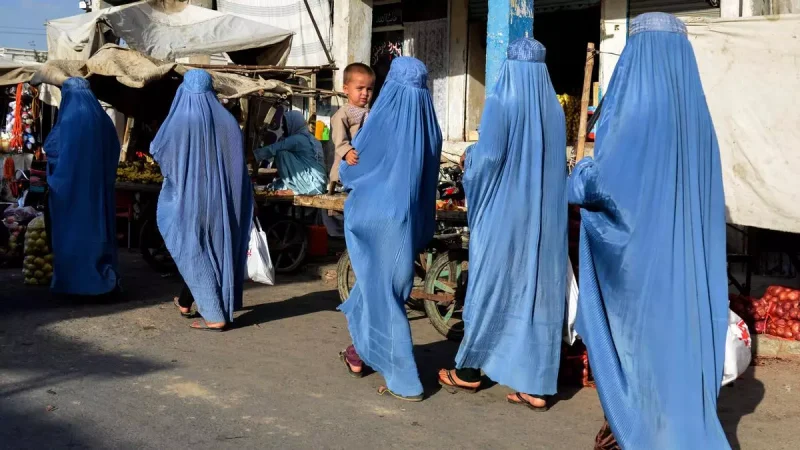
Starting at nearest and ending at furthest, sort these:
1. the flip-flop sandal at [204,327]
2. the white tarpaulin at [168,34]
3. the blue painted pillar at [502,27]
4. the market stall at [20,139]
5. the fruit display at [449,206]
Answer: the flip-flop sandal at [204,327] < the fruit display at [449,206] < the blue painted pillar at [502,27] < the white tarpaulin at [168,34] < the market stall at [20,139]

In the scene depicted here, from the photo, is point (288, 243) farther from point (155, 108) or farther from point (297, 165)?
point (155, 108)

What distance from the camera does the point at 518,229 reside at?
4.91 m

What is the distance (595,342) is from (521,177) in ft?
4.38

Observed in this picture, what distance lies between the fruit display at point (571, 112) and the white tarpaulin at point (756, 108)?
4.58m

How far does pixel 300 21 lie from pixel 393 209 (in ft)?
31.2

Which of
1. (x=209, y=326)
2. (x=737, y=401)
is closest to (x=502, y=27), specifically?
(x=209, y=326)

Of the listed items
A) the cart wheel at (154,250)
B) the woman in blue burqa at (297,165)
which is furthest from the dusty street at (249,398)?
the woman in blue burqa at (297,165)

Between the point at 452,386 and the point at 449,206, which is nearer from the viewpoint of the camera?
the point at 452,386

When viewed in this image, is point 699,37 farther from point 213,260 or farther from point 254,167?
point 254,167

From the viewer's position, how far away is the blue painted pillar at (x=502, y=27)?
26.7 feet

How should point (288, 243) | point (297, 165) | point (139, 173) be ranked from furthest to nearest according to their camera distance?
point (139, 173), point (297, 165), point (288, 243)

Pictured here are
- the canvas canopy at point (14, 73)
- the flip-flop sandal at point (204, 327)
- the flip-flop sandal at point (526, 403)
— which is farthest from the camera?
the canvas canopy at point (14, 73)

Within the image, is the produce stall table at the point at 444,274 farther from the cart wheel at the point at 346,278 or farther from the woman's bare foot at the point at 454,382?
the woman's bare foot at the point at 454,382

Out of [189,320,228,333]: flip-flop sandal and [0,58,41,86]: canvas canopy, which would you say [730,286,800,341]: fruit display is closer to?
[189,320,228,333]: flip-flop sandal
